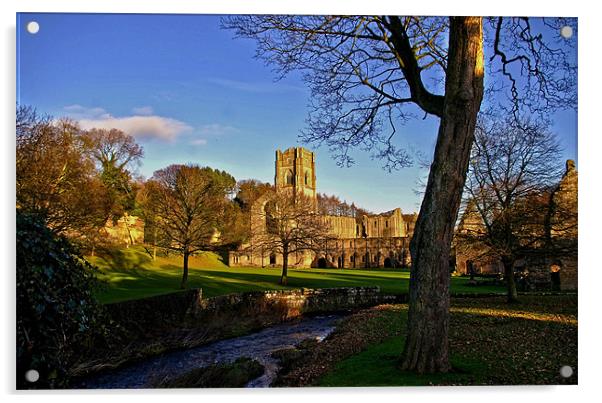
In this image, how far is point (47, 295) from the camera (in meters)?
3.54

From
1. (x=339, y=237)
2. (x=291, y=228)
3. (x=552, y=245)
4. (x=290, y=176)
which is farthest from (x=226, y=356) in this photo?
(x=291, y=228)

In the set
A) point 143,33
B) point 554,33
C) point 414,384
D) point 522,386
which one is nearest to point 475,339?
point 522,386

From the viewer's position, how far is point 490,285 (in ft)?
50.9

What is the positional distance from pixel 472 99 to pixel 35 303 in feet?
14.7

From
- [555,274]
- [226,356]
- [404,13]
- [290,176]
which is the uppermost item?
[404,13]

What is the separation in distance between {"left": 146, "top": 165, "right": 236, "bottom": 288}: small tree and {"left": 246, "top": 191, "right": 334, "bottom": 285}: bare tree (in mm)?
2564

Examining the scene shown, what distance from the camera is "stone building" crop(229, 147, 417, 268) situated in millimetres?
12844

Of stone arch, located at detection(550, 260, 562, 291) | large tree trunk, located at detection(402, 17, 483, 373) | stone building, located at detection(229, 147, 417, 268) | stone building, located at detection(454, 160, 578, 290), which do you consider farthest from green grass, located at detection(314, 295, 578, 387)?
stone building, located at detection(229, 147, 417, 268)

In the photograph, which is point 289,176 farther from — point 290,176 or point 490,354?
point 490,354

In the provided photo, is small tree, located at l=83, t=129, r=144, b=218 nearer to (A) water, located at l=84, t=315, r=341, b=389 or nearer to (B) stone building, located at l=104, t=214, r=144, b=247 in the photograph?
(B) stone building, located at l=104, t=214, r=144, b=247

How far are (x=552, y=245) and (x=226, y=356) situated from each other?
621 centimetres

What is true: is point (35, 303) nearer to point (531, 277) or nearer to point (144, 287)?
point (144, 287)

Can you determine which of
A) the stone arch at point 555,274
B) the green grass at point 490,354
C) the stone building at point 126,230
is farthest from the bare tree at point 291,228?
the stone arch at point 555,274

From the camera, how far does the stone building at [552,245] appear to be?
6.96 metres
